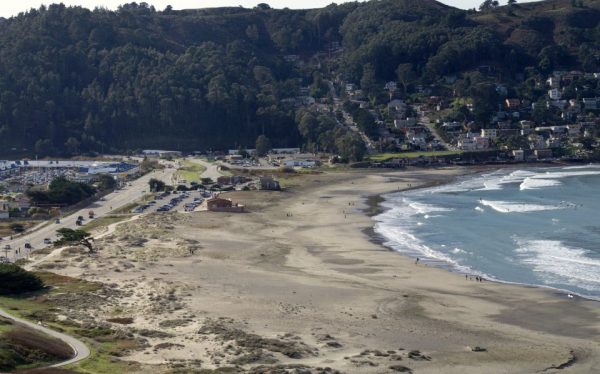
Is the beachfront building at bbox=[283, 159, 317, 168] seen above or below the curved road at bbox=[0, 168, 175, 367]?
above

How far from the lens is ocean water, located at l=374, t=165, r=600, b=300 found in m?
40.2

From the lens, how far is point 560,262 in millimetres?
41312

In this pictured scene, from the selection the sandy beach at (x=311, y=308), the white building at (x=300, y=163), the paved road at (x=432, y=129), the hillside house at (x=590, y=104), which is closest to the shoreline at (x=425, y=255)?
the sandy beach at (x=311, y=308)

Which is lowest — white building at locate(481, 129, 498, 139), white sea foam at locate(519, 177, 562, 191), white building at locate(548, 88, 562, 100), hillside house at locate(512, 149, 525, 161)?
white sea foam at locate(519, 177, 562, 191)

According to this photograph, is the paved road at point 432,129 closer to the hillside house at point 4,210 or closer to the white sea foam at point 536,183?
the white sea foam at point 536,183

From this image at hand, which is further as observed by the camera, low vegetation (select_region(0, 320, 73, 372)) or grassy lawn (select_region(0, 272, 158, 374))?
grassy lawn (select_region(0, 272, 158, 374))

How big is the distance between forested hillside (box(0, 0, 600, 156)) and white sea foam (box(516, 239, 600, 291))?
5974 centimetres

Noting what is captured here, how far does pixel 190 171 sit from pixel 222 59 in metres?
43.2

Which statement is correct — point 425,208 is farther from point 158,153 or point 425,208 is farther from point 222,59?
point 222,59

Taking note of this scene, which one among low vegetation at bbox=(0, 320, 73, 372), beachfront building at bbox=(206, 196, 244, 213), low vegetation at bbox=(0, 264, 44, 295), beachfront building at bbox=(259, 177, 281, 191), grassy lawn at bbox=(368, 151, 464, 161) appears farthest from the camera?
grassy lawn at bbox=(368, 151, 464, 161)

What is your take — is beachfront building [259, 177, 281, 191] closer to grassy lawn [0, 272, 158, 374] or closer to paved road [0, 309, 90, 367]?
grassy lawn [0, 272, 158, 374]

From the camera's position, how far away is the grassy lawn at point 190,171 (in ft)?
256

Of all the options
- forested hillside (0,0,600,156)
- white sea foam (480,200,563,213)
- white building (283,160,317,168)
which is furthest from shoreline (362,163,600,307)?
forested hillside (0,0,600,156)

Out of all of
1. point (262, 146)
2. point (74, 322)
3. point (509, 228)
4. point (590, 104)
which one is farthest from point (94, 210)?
point (590, 104)
